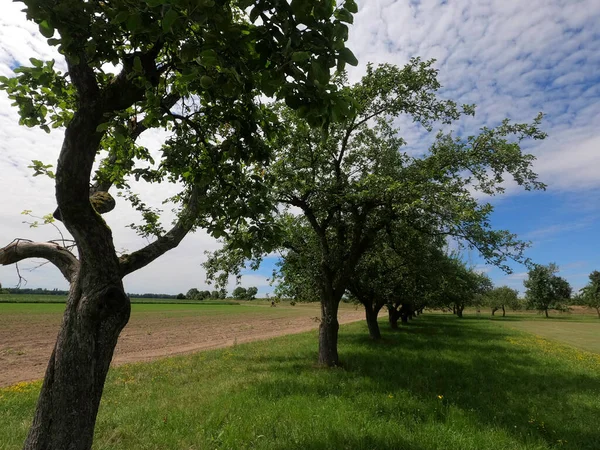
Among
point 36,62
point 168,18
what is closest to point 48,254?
point 36,62

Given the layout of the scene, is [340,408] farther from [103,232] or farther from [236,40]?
[236,40]

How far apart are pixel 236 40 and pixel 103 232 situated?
3.66 meters

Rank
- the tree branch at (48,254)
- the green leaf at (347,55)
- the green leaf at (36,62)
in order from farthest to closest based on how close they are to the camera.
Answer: the tree branch at (48,254)
the green leaf at (36,62)
the green leaf at (347,55)

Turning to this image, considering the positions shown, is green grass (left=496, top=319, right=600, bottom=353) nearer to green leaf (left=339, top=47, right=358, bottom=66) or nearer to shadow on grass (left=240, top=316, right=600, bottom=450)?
shadow on grass (left=240, top=316, right=600, bottom=450)

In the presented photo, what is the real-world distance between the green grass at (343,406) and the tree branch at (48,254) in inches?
164

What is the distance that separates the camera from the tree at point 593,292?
93.3 m

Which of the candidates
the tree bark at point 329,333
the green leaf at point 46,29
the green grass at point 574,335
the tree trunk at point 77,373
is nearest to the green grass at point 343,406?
the tree bark at point 329,333

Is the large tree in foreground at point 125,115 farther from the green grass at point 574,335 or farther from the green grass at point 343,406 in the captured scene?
the green grass at point 574,335

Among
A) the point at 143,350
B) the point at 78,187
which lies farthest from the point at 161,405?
the point at 143,350

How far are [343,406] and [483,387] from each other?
6.56m

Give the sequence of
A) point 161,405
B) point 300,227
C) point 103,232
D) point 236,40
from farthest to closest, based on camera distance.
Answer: point 300,227 < point 161,405 < point 103,232 < point 236,40

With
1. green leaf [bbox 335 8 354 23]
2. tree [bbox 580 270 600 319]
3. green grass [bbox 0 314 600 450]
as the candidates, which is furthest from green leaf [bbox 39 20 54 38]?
tree [bbox 580 270 600 319]

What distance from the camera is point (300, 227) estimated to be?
16484mm

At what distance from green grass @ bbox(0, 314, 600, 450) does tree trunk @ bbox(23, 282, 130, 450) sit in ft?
9.95
